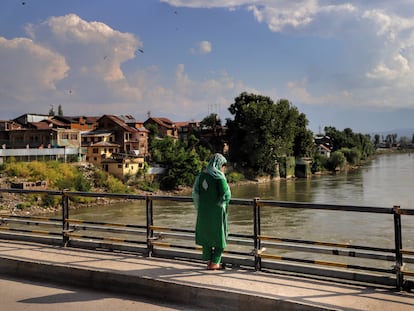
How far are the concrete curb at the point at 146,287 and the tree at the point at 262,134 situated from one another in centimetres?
6149

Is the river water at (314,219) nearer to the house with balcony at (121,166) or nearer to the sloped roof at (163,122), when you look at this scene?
the house with balcony at (121,166)

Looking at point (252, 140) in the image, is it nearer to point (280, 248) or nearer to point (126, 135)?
point (126, 135)

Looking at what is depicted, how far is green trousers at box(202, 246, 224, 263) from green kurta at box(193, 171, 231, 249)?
3.2 inches

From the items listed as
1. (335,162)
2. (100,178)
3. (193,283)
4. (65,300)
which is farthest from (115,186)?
(335,162)

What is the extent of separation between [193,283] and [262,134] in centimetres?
6392

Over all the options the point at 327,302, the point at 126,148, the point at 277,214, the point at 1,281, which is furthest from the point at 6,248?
the point at 126,148

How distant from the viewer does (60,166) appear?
46.3 m

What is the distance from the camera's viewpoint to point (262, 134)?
6812 cm

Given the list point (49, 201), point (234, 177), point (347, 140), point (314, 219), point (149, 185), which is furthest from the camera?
point (347, 140)

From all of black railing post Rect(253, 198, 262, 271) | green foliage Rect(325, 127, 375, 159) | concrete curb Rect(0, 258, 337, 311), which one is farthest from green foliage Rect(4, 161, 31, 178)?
green foliage Rect(325, 127, 375, 159)

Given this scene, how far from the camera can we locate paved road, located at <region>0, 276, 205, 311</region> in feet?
15.4

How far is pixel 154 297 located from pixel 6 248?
115 inches

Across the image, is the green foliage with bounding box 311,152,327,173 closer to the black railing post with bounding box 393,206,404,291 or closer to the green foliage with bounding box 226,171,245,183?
the green foliage with bounding box 226,171,245,183

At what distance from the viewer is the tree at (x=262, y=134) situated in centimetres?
6750
